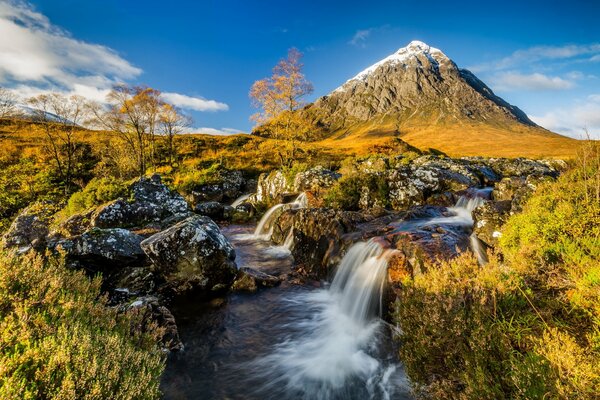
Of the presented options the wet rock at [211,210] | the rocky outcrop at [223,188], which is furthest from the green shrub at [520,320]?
the rocky outcrop at [223,188]

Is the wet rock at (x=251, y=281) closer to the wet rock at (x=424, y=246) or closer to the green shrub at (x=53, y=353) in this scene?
the wet rock at (x=424, y=246)

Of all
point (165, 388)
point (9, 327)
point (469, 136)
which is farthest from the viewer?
point (469, 136)

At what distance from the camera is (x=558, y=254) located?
16.1 ft

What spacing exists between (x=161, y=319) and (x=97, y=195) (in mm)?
12305

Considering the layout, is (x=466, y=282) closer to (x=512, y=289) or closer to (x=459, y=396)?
(x=512, y=289)

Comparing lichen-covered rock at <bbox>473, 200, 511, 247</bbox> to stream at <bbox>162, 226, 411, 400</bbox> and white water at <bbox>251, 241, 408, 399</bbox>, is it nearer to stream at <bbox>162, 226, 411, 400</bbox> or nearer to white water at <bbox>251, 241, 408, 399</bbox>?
white water at <bbox>251, 241, 408, 399</bbox>

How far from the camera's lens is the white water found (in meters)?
6.27

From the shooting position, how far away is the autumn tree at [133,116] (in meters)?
36.8

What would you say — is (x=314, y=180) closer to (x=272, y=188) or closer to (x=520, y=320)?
(x=272, y=188)

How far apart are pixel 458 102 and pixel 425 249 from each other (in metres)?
225

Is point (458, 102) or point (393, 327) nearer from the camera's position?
point (393, 327)

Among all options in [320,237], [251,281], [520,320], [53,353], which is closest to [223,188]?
[320,237]

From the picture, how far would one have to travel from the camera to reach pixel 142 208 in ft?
50.1

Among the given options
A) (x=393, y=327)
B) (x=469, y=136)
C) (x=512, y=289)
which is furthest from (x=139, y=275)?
(x=469, y=136)
